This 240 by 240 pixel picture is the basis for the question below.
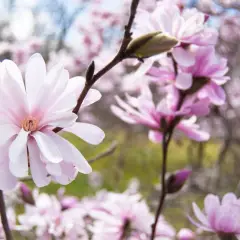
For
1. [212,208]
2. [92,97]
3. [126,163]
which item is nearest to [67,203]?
[212,208]

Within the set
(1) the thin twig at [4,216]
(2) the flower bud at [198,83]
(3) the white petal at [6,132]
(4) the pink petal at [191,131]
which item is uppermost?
(3) the white petal at [6,132]

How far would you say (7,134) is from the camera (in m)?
0.47

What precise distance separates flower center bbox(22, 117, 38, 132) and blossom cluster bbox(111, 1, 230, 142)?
22 centimetres

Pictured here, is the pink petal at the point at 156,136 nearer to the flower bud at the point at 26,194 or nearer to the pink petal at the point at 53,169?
the flower bud at the point at 26,194

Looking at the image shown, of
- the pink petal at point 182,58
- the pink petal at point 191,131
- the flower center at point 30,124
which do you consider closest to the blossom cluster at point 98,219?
the pink petal at point 191,131

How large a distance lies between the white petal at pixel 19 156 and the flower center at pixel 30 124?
0.11 feet

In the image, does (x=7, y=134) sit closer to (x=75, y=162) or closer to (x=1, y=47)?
(x=75, y=162)

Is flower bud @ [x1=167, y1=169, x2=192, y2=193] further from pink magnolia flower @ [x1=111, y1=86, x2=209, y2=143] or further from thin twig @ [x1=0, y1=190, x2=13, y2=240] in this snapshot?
thin twig @ [x1=0, y1=190, x2=13, y2=240]

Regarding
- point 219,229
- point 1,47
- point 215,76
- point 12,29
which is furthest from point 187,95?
point 12,29

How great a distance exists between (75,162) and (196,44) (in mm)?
307

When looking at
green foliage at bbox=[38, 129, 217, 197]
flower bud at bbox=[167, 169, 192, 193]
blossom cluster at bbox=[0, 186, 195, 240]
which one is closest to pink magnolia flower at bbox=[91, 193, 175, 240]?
blossom cluster at bbox=[0, 186, 195, 240]

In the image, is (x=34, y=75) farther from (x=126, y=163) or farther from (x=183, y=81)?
(x=126, y=163)

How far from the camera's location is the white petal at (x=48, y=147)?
457 mm

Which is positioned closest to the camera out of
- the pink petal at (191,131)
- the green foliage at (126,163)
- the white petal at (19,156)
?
the white petal at (19,156)
